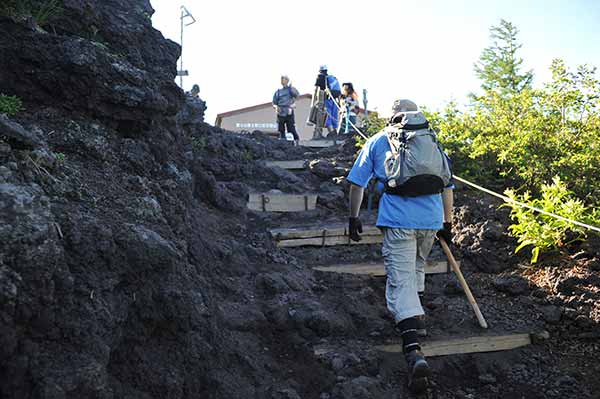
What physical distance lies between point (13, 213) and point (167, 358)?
4.08 feet

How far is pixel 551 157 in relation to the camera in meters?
A: 7.04

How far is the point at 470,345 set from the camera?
5027 mm

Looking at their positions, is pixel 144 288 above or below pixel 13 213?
below

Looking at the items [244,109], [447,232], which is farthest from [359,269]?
[244,109]

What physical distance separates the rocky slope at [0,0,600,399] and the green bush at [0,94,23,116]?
84 millimetres

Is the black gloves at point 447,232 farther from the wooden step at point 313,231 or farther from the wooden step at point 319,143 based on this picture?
the wooden step at point 319,143

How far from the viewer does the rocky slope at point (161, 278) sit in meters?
2.68

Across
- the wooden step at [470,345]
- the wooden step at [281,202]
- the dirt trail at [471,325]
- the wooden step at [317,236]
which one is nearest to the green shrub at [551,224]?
the dirt trail at [471,325]

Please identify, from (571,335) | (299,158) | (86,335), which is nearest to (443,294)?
(571,335)

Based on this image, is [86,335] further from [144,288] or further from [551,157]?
[551,157]

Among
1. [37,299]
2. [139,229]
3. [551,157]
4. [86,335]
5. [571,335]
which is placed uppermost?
[551,157]

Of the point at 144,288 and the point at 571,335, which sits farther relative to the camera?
the point at 571,335

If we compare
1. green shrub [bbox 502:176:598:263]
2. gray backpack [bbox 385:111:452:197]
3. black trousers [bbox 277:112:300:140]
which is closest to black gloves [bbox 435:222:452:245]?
gray backpack [bbox 385:111:452:197]

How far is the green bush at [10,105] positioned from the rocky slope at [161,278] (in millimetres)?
84
